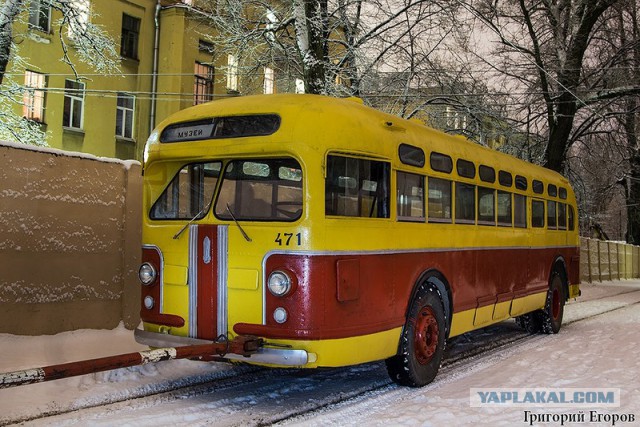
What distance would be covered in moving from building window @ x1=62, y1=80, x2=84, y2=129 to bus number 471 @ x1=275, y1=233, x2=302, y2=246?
2105cm

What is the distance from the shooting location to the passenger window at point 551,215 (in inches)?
448

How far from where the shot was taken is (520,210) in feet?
32.5

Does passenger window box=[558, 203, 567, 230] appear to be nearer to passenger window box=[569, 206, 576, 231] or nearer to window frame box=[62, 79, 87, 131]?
passenger window box=[569, 206, 576, 231]

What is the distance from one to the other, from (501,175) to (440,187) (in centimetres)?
220

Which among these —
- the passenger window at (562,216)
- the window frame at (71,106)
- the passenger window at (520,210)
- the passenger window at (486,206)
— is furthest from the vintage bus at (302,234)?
the window frame at (71,106)

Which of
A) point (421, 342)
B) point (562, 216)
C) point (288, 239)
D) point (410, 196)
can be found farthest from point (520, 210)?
point (288, 239)

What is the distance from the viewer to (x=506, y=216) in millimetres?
9289

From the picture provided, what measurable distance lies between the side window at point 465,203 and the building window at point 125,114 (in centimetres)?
2113

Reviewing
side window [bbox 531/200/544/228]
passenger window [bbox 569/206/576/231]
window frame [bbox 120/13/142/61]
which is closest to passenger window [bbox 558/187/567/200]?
passenger window [bbox 569/206/576/231]

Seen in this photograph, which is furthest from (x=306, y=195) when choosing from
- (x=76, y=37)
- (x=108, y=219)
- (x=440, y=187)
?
(x=76, y=37)

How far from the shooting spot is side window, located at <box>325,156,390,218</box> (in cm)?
568

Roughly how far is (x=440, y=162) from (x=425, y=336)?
196cm

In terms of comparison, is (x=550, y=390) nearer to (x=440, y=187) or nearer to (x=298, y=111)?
(x=440, y=187)

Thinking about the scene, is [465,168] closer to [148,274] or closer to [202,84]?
[148,274]
